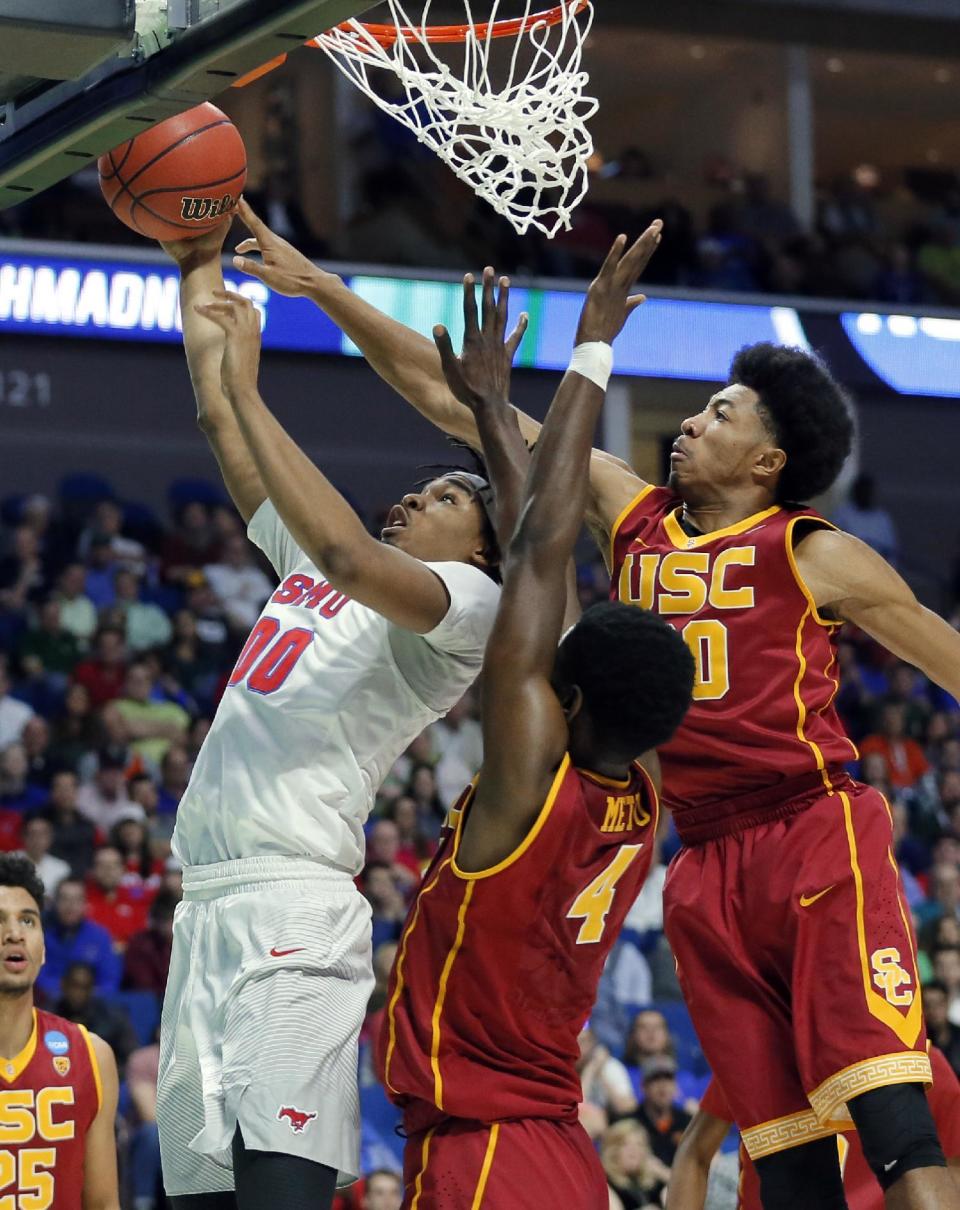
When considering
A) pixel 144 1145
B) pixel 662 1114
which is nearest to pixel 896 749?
pixel 662 1114

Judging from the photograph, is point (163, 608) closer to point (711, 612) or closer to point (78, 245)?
point (78, 245)

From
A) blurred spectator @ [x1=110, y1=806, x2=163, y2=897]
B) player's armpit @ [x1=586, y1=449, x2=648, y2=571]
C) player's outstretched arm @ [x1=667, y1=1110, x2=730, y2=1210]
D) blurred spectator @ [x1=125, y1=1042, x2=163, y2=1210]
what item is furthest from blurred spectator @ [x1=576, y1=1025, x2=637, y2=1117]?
player's armpit @ [x1=586, y1=449, x2=648, y2=571]

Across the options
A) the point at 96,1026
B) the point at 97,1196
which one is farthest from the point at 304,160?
the point at 97,1196

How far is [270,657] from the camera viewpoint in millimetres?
3635

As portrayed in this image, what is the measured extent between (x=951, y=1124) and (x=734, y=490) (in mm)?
1576

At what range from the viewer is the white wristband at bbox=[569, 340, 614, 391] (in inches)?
133

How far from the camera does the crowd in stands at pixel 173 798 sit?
8.34 metres

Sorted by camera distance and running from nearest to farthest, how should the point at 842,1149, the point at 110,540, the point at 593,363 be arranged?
the point at 593,363, the point at 842,1149, the point at 110,540

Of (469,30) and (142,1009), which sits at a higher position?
(469,30)

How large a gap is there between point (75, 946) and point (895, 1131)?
6.00 m

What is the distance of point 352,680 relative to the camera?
11.7 ft

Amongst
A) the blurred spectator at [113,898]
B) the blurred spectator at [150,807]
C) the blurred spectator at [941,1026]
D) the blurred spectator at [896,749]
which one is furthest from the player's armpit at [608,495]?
the blurred spectator at [896,749]

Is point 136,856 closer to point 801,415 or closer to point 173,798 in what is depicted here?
point 173,798

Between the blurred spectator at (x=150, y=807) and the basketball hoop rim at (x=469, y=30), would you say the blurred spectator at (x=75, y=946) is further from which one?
the basketball hoop rim at (x=469, y=30)
